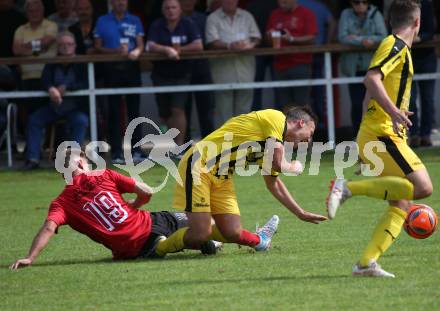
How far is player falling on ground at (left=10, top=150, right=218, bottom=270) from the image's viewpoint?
312 inches

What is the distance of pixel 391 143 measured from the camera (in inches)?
273

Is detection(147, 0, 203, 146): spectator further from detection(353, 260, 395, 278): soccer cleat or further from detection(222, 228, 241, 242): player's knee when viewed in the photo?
detection(353, 260, 395, 278): soccer cleat

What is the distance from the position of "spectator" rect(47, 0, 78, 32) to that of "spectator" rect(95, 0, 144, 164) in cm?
75

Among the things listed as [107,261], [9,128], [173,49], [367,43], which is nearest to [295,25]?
[367,43]

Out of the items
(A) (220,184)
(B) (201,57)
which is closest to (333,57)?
(B) (201,57)

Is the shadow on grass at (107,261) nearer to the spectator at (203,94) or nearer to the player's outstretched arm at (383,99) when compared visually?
the player's outstretched arm at (383,99)

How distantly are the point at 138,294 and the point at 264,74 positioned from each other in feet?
27.8

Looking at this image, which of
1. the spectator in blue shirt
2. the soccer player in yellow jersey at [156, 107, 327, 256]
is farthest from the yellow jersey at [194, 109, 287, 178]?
the spectator in blue shirt

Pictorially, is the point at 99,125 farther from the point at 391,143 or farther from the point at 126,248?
the point at 391,143

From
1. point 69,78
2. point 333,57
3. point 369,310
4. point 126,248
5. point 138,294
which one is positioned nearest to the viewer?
point 369,310

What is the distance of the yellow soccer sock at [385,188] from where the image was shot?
6.75 meters

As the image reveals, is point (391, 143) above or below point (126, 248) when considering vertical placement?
above

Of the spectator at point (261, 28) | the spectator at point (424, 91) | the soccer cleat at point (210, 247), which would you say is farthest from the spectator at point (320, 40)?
the soccer cleat at point (210, 247)

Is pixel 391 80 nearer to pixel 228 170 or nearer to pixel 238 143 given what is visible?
pixel 238 143
